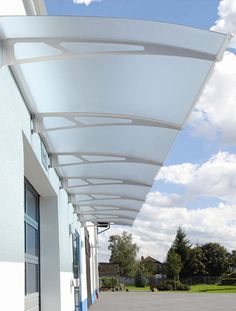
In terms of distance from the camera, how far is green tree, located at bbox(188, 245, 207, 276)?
74.3m

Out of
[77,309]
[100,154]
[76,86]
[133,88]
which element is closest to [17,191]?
[76,86]

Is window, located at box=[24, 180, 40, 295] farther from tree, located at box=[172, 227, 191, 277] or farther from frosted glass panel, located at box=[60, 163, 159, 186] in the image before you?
tree, located at box=[172, 227, 191, 277]

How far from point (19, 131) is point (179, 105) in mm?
1906

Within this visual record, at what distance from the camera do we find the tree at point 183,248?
Result: 72312mm

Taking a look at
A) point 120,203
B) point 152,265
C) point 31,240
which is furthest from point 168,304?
point 152,265

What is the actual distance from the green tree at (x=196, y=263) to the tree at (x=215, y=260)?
6.75 ft

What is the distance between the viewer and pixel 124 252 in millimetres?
78688

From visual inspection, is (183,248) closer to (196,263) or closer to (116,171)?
(196,263)

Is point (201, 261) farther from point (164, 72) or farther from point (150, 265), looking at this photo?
point (164, 72)

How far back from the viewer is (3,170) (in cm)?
465

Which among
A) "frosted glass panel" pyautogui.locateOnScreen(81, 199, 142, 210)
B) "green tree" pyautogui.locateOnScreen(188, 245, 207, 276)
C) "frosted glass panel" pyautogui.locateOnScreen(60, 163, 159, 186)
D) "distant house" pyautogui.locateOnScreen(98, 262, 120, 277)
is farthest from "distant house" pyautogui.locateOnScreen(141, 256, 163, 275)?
"frosted glass panel" pyautogui.locateOnScreen(60, 163, 159, 186)

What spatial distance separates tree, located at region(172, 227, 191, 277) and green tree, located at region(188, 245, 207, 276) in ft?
3.07

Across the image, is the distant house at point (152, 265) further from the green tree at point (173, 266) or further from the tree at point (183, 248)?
the green tree at point (173, 266)

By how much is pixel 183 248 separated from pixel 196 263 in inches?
181
